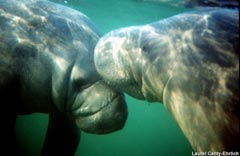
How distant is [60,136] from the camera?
6.02 m

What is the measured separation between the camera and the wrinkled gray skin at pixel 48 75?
13.7 feet

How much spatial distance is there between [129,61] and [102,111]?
97cm

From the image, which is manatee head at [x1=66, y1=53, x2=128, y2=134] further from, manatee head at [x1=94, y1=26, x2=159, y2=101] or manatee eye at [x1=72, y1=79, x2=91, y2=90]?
manatee head at [x1=94, y1=26, x2=159, y2=101]

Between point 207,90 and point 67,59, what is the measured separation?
8.08 feet

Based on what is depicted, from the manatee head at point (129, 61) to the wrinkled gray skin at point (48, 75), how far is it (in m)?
0.31

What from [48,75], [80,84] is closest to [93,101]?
[80,84]

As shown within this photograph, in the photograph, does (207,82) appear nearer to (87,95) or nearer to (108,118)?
(108,118)

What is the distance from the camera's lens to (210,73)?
296 cm

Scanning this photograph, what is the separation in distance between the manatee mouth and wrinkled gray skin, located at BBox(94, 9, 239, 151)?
0.25 meters

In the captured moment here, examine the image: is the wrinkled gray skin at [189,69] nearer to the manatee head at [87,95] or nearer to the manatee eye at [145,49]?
the manatee eye at [145,49]

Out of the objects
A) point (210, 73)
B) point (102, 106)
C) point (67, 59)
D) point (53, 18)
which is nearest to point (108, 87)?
point (102, 106)

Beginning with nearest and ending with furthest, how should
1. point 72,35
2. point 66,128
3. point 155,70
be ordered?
point 155,70, point 72,35, point 66,128

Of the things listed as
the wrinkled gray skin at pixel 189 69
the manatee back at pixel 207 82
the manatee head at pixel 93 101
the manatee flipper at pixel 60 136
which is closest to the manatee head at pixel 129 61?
the wrinkled gray skin at pixel 189 69

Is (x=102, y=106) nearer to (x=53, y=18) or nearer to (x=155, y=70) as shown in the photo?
(x=155, y=70)
